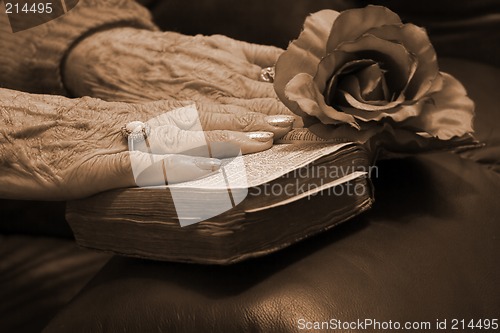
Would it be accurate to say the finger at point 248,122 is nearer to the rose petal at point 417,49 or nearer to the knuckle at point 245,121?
the knuckle at point 245,121

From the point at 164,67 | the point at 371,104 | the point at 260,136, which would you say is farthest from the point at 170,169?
the point at 164,67

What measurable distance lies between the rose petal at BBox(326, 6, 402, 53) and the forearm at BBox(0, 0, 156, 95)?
498 millimetres

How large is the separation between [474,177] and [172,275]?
43cm

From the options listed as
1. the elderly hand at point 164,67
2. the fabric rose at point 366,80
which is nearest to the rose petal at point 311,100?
the fabric rose at point 366,80

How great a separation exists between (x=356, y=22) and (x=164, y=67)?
1.30 feet

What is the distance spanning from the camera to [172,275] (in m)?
0.65

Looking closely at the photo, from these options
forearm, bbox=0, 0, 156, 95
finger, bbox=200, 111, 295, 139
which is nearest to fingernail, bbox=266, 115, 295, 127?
finger, bbox=200, 111, 295, 139

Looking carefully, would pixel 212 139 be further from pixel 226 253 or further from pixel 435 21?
pixel 435 21

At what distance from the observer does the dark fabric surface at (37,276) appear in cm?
95

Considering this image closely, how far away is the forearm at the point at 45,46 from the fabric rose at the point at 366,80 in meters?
0.45

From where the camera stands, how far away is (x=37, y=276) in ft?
3.41

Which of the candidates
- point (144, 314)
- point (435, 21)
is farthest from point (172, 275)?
point (435, 21)

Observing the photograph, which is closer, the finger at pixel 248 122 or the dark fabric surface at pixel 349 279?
the dark fabric surface at pixel 349 279

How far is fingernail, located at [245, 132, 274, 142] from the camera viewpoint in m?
0.72
